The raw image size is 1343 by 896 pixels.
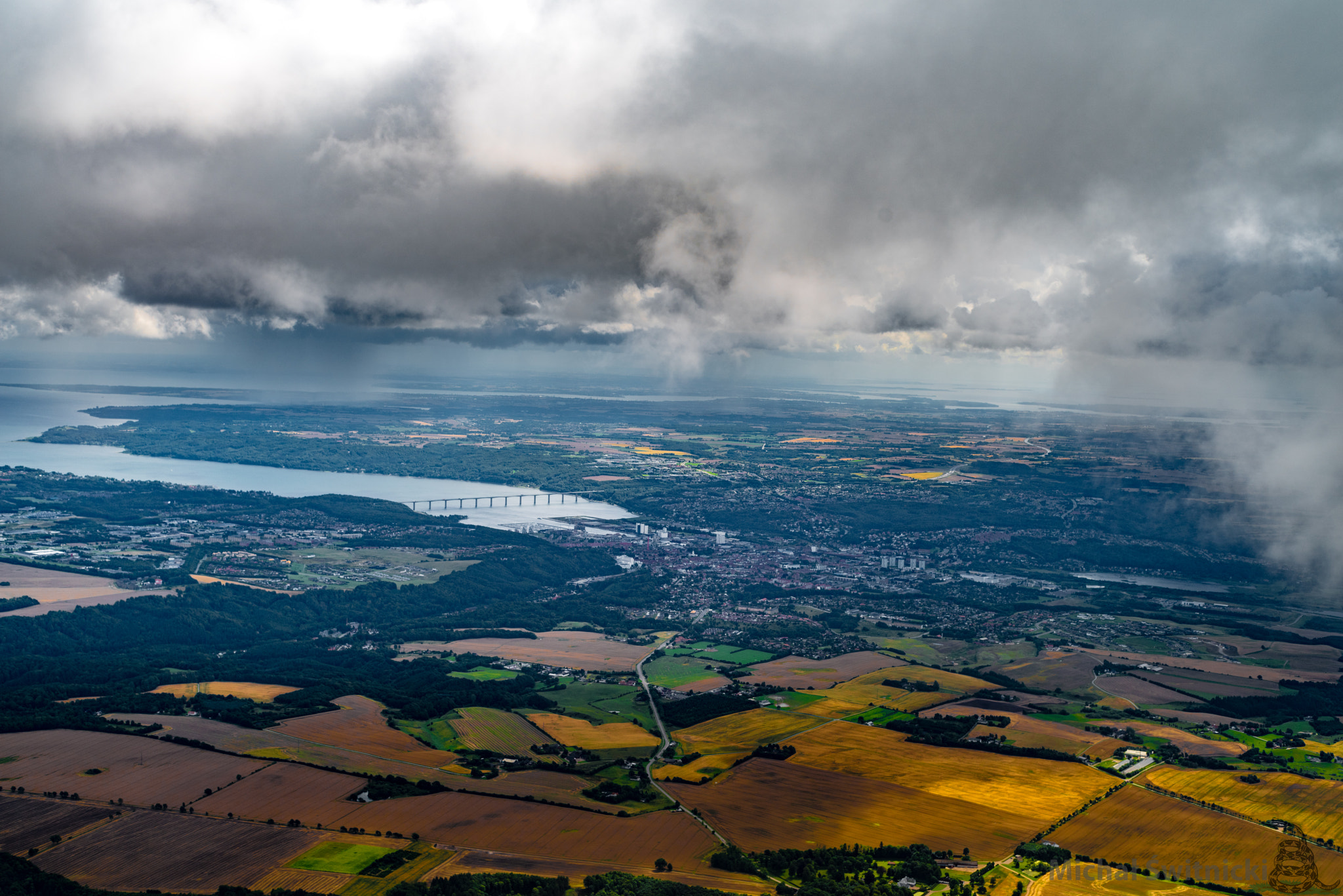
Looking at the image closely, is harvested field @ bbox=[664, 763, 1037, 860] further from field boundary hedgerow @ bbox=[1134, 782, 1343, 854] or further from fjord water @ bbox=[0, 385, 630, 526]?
fjord water @ bbox=[0, 385, 630, 526]

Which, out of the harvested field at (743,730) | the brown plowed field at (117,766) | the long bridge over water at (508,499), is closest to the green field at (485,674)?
the harvested field at (743,730)

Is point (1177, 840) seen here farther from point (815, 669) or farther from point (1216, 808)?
point (815, 669)

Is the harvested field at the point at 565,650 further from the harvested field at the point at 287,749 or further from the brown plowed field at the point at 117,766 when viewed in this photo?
the brown plowed field at the point at 117,766

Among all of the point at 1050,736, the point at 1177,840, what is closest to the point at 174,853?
the point at 1177,840

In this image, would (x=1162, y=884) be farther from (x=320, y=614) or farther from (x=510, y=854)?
(x=320, y=614)

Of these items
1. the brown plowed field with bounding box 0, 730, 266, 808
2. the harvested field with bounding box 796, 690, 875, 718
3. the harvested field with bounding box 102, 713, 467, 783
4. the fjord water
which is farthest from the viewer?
the fjord water

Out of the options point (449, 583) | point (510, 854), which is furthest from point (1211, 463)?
point (510, 854)

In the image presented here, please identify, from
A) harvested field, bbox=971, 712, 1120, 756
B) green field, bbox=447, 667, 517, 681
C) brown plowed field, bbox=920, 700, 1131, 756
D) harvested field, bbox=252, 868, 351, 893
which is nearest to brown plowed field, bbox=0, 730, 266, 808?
harvested field, bbox=252, 868, 351, 893
